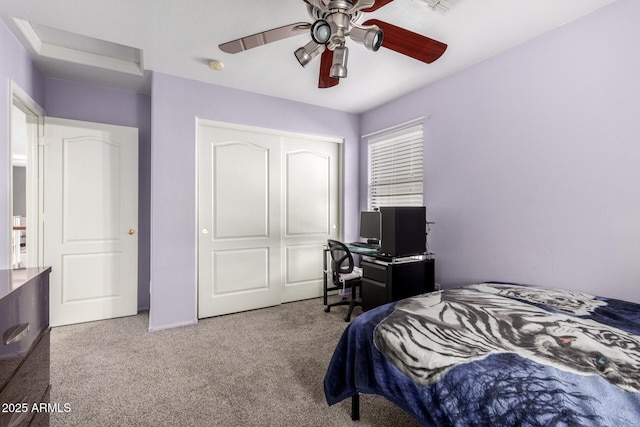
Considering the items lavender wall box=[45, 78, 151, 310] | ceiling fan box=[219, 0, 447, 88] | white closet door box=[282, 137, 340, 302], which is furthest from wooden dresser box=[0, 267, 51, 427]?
white closet door box=[282, 137, 340, 302]

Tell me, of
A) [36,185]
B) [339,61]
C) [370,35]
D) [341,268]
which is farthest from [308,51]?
[36,185]

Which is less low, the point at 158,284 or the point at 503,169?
the point at 503,169

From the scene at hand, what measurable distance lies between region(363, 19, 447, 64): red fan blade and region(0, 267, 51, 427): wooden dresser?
7.09 ft

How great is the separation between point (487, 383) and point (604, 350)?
561mm

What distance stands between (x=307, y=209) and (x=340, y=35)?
245 centimetres

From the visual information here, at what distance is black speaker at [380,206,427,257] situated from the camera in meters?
2.76

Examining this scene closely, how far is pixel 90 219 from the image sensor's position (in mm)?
3092

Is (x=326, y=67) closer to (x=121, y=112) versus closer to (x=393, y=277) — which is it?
(x=393, y=277)

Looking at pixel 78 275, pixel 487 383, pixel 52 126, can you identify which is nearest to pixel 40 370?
pixel 487 383

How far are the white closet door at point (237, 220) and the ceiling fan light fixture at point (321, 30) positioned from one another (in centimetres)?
213

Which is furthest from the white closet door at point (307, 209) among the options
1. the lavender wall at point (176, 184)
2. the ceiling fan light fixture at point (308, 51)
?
the ceiling fan light fixture at point (308, 51)

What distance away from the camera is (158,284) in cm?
288

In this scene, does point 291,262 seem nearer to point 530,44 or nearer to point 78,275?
point 78,275

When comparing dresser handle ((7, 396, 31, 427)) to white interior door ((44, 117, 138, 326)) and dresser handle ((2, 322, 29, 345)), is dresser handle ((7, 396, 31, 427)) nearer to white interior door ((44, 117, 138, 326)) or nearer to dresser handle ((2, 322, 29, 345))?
dresser handle ((2, 322, 29, 345))
